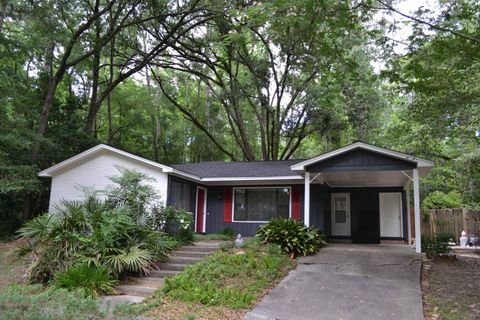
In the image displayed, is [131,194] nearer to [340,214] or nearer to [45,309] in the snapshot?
[45,309]

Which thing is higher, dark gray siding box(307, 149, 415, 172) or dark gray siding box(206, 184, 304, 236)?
dark gray siding box(307, 149, 415, 172)

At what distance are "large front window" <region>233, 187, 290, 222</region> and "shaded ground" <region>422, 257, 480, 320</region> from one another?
5.63m

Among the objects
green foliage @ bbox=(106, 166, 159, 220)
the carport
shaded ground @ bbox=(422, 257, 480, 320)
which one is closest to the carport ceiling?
the carport

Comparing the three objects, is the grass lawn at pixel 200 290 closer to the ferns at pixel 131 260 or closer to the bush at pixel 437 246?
→ the ferns at pixel 131 260

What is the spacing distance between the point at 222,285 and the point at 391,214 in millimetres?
9481

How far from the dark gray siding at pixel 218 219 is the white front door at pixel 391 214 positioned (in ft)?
11.2

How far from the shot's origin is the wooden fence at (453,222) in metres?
16.3

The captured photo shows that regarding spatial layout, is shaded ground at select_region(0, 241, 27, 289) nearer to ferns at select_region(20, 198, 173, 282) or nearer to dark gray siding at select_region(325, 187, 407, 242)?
ferns at select_region(20, 198, 173, 282)

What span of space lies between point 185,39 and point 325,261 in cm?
1320

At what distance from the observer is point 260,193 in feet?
49.2

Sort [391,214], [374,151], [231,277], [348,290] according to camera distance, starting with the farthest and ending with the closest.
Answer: [391,214] → [374,151] → [231,277] → [348,290]

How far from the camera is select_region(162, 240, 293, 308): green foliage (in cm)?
709

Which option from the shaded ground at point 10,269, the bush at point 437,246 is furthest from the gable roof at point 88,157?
the bush at point 437,246

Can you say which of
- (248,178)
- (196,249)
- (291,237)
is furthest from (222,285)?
(248,178)
